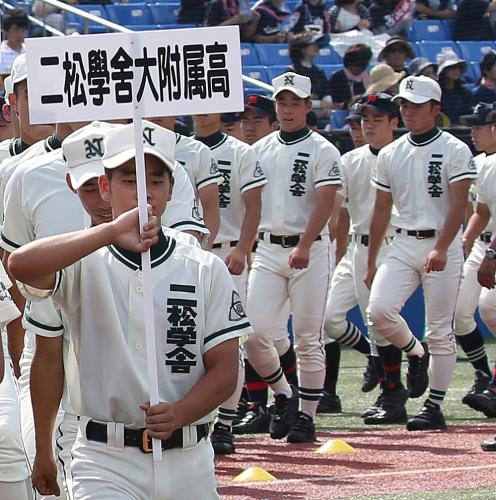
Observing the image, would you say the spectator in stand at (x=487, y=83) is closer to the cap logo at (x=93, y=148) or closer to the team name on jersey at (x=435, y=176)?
the team name on jersey at (x=435, y=176)

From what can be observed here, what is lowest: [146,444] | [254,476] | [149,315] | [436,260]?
[254,476]

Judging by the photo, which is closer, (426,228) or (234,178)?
(234,178)

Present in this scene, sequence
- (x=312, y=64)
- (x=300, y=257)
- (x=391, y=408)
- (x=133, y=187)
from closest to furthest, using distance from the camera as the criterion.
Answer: (x=133, y=187) → (x=300, y=257) → (x=391, y=408) → (x=312, y=64)

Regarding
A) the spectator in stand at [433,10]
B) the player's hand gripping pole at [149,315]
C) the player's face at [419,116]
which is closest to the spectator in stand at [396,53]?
the spectator in stand at [433,10]

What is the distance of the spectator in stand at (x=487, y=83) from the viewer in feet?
51.5

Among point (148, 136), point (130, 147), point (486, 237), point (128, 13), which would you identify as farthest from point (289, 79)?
point (128, 13)

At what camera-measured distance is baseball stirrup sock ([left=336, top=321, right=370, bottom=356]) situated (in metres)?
10.7

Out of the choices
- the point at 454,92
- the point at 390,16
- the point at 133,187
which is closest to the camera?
the point at 133,187

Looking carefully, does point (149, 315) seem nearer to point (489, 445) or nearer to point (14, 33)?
point (489, 445)

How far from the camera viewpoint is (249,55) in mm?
17219

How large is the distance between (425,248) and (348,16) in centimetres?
890

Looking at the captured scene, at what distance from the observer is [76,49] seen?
13.9 ft

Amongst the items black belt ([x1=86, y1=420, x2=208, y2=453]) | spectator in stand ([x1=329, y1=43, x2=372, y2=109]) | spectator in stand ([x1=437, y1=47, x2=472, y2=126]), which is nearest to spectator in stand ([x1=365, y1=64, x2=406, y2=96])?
spectator in stand ([x1=437, y1=47, x2=472, y2=126])

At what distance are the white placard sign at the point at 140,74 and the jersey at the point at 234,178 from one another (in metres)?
4.55
